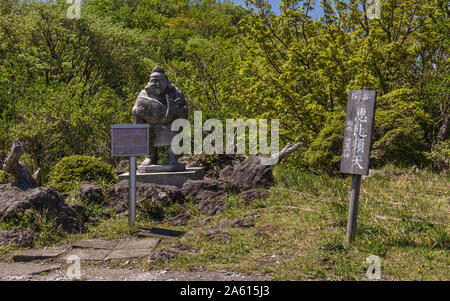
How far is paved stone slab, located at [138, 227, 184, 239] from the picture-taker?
696 centimetres

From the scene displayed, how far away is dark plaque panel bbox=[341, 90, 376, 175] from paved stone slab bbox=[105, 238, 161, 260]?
2.61 metres

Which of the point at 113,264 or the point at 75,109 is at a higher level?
the point at 75,109

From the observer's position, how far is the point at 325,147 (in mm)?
10312

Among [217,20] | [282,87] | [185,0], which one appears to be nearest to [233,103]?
[282,87]

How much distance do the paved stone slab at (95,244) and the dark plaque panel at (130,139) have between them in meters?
1.22

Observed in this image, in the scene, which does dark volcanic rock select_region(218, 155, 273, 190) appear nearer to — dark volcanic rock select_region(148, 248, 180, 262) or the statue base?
the statue base

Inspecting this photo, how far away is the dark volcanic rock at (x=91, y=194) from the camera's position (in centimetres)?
854

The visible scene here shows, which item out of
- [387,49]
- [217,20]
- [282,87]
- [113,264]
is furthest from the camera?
[217,20]

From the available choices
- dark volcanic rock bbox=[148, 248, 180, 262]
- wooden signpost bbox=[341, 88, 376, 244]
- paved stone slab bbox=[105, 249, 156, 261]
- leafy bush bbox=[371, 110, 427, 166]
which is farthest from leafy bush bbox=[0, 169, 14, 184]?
leafy bush bbox=[371, 110, 427, 166]

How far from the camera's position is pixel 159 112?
9.85m

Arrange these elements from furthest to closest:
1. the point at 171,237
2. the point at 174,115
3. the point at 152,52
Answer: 1. the point at 152,52
2. the point at 174,115
3. the point at 171,237

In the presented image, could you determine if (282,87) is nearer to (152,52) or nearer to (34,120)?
(34,120)

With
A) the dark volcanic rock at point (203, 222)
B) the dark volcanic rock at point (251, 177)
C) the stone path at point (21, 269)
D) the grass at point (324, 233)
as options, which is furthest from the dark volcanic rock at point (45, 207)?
the dark volcanic rock at point (251, 177)

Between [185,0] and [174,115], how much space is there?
109 ft
